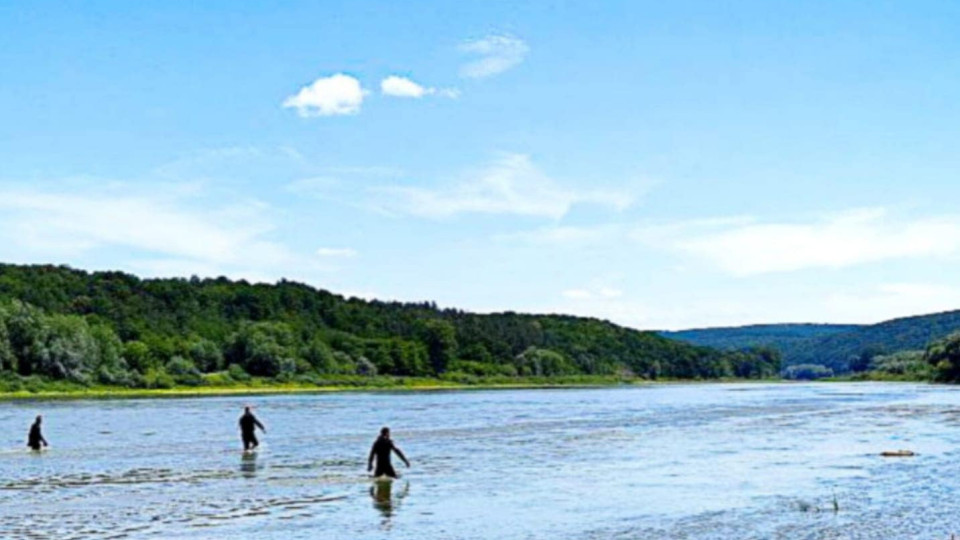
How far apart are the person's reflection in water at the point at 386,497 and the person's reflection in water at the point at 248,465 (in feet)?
19.1

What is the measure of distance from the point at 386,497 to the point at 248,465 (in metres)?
12.6

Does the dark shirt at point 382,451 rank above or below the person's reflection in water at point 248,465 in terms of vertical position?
above

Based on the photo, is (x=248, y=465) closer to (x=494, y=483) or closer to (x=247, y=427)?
(x=247, y=427)

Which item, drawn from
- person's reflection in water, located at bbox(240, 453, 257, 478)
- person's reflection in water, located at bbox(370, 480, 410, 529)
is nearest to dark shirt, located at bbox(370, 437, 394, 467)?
person's reflection in water, located at bbox(370, 480, 410, 529)

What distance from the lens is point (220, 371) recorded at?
189 meters

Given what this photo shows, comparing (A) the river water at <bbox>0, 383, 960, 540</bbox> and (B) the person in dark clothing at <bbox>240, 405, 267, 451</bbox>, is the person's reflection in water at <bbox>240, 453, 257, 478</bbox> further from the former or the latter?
(B) the person in dark clothing at <bbox>240, 405, 267, 451</bbox>

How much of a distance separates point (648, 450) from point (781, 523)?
82.6 ft

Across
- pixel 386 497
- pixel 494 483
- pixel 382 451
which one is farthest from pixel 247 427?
pixel 386 497

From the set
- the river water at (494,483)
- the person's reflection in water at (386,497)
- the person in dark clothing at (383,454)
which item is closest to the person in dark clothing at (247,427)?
the river water at (494,483)

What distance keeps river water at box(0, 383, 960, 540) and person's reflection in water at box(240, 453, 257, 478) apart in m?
0.12

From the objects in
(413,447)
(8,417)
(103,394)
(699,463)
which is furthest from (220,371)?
(699,463)

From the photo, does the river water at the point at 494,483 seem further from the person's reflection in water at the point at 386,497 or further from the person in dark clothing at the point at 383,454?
the person in dark clothing at the point at 383,454

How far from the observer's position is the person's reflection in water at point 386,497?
31969 millimetres

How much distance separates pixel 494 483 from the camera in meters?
39.7
